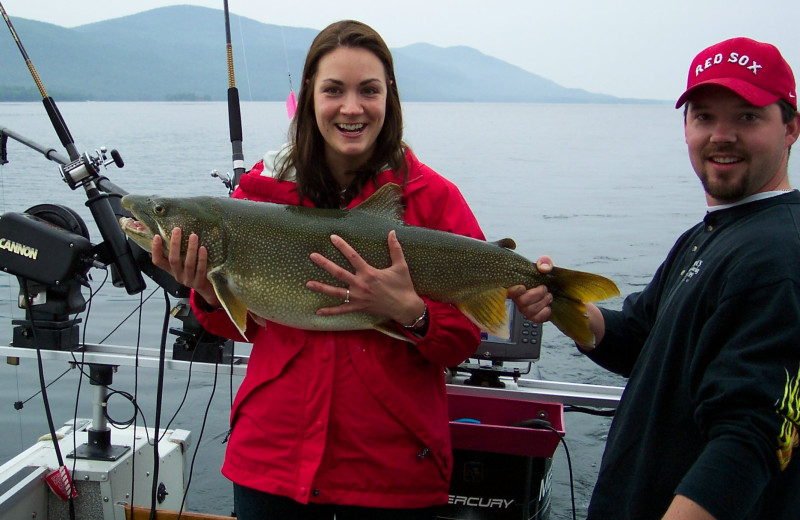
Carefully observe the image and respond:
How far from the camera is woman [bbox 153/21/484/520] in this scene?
2.34 metres

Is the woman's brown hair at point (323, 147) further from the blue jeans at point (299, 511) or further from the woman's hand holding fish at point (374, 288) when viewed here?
the blue jeans at point (299, 511)

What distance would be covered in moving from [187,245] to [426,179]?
0.87m

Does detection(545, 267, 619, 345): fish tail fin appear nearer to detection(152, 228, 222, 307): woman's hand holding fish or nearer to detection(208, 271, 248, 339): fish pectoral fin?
detection(208, 271, 248, 339): fish pectoral fin

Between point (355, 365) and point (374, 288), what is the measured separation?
26 cm

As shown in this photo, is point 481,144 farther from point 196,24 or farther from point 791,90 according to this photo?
point 196,24

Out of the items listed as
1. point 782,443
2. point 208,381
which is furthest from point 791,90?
point 208,381

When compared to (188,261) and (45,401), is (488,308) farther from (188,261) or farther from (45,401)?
(45,401)

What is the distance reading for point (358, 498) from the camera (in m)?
2.32

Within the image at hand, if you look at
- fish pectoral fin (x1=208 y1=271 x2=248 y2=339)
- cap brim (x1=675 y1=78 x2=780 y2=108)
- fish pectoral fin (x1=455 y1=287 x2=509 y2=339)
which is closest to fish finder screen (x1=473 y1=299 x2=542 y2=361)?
fish pectoral fin (x1=455 y1=287 x2=509 y2=339)

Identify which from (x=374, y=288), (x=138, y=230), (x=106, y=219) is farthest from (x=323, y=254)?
(x=106, y=219)

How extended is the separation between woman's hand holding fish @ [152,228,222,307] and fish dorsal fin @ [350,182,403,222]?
1.82 feet

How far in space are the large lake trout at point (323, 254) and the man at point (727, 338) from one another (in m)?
0.44

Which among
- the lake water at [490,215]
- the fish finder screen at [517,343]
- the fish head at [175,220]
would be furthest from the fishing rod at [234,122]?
the fish finder screen at [517,343]

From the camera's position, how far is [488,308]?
263 cm
